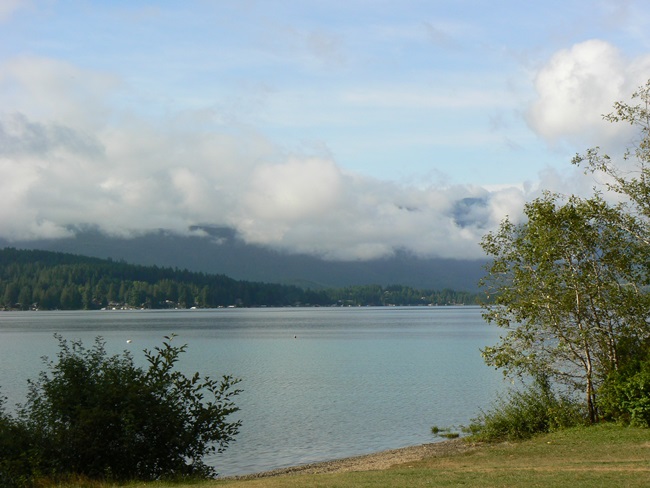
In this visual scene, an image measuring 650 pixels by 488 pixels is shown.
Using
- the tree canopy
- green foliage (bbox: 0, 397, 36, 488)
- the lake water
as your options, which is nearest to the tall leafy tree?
the tree canopy

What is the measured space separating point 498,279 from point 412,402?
19.8 m

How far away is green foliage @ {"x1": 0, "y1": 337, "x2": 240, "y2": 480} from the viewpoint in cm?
2162

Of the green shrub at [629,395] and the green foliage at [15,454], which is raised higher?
the green shrub at [629,395]

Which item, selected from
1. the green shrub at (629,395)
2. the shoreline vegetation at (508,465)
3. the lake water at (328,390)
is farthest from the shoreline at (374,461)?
the green shrub at (629,395)

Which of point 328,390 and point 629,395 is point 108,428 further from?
point 328,390

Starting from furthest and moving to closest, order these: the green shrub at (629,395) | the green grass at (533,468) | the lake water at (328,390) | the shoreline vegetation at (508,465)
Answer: the lake water at (328,390) < the green shrub at (629,395) < the shoreline vegetation at (508,465) < the green grass at (533,468)

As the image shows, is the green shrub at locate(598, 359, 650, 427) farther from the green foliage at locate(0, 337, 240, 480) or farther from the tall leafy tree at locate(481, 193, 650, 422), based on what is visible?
the green foliage at locate(0, 337, 240, 480)

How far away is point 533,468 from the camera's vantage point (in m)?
19.7

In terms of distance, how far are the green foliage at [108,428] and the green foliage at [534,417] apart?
11023mm

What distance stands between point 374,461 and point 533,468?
8.51 meters

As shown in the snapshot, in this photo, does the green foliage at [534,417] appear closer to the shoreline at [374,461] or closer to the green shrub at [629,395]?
the shoreline at [374,461]

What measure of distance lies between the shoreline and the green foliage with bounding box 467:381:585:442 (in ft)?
4.06

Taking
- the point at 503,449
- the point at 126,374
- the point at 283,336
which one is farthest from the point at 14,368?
the point at 283,336

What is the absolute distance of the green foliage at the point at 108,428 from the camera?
21.6 meters
